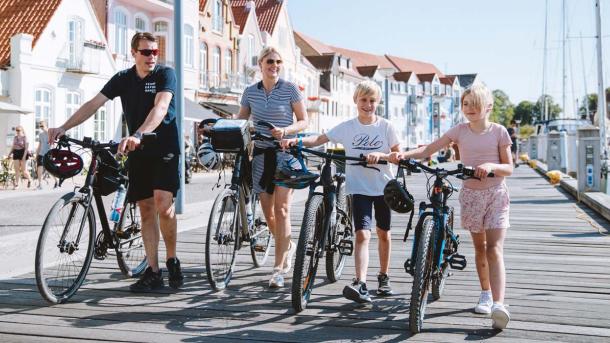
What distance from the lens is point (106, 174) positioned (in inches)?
222

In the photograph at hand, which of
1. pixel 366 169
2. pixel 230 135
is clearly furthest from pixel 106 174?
pixel 366 169

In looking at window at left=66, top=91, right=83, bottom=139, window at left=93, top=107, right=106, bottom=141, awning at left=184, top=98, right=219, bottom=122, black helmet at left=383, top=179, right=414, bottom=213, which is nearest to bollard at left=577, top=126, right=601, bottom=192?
Result: black helmet at left=383, top=179, right=414, bottom=213

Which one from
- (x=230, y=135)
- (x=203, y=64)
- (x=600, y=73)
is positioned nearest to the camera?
(x=230, y=135)

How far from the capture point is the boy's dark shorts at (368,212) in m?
5.30

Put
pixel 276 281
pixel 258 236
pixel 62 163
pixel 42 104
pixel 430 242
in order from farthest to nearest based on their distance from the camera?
pixel 42 104
pixel 258 236
pixel 276 281
pixel 62 163
pixel 430 242

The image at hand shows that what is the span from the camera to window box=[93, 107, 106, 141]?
31000mm

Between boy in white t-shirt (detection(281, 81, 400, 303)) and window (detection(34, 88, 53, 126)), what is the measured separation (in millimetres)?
23928

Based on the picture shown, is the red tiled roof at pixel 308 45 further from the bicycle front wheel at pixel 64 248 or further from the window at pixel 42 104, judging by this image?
the bicycle front wheel at pixel 64 248

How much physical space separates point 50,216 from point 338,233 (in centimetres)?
203

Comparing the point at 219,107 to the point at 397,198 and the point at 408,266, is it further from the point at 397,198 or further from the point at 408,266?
the point at 408,266

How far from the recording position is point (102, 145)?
17.3 ft

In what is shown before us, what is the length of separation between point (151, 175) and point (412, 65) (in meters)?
127

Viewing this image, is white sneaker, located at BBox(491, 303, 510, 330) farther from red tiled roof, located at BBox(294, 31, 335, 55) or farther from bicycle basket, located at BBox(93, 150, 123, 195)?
red tiled roof, located at BBox(294, 31, 335, 55)

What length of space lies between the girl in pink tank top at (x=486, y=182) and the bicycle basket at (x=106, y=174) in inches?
81.7
